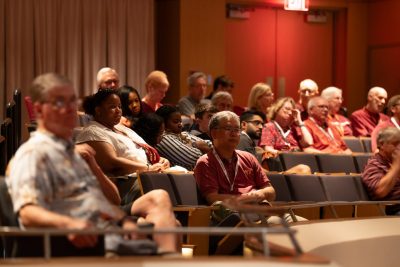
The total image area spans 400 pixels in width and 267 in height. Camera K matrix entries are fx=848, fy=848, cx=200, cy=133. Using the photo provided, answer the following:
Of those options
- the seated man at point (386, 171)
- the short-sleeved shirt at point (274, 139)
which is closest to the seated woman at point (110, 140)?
the seated man at point (386, 171)

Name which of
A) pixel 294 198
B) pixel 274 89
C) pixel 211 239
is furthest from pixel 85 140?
pixel 274 89

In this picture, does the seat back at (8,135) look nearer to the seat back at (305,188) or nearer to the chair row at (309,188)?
the chair row at (309,188)

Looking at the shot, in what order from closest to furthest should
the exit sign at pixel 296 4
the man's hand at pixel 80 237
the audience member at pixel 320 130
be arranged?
1. the man's hand at pixel 80 237
2. the audience member at pixel 320 130
3. the exit sign at pixel 296 4

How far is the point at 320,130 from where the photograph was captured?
352 inches

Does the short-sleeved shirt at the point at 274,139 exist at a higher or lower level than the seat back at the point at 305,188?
higher

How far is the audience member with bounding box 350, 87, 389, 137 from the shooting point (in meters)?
10.2

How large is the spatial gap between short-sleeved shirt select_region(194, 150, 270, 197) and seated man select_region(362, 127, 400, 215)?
3.34 feet

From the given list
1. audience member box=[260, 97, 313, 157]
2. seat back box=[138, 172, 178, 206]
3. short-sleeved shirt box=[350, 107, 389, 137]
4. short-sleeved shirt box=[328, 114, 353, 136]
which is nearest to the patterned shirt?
seat back box=[138, 172, 178, 206]

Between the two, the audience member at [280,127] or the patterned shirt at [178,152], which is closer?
the patterned shirt at [178,152]

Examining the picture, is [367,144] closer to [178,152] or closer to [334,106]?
[334,106]

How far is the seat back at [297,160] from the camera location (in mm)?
7359

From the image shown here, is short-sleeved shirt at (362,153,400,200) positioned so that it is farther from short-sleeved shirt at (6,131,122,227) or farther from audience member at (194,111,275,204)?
short-sleeved shirt at (6,131,122,227)

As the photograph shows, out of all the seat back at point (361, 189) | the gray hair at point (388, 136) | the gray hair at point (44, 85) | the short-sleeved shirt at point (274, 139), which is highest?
the gray hair at point (44, 85)

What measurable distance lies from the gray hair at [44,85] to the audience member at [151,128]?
2780 millimetres
